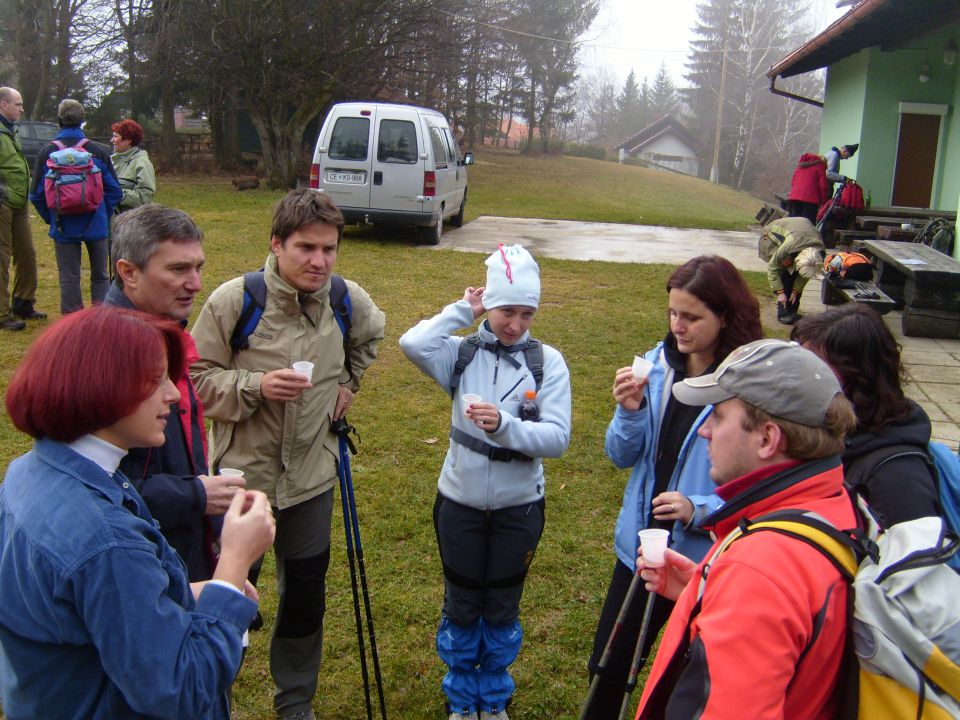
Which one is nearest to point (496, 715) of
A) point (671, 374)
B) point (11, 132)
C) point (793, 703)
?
point (671, 374)

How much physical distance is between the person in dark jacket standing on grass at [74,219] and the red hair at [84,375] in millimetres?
6951

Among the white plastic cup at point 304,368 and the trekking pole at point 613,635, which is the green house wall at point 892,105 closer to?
the trekking pole at point 613,635

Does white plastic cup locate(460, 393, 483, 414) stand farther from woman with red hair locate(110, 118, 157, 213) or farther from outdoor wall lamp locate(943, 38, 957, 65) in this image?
outdoor wall lamp locate(943, 38, 957, 65)

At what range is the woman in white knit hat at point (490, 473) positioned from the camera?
3133mm

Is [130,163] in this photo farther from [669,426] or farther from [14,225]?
[669,426]

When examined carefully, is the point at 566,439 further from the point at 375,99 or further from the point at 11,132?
the point at 375,99

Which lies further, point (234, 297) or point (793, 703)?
point (234, 297)

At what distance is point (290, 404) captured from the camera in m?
3.04

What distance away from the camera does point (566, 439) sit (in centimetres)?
311

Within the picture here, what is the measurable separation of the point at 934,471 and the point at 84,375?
2250mm

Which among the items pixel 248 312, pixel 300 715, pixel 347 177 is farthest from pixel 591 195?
pixel 300 715

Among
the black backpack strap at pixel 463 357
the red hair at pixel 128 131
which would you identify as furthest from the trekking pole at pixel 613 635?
the red hair at pixel 128 131

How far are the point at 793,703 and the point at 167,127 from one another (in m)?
28.0

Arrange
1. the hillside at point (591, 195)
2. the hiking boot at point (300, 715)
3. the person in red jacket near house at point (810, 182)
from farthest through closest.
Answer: the hillside at point (591, 195), the person in red jacket near house at point (810, 182), the hiking boot at point (300, 715)
